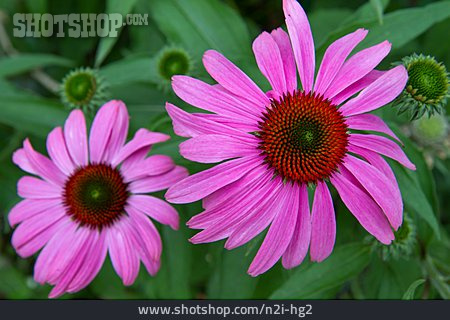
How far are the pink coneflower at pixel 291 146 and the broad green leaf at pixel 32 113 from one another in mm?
647

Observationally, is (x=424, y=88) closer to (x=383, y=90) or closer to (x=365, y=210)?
(x=383, y=90)

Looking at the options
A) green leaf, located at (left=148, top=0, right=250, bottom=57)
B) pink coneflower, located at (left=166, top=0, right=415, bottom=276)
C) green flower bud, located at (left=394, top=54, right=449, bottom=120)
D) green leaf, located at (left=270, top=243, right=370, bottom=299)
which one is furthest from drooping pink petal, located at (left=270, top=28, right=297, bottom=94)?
green leaf, located at (left=270, top=243, right=370, bottom=299)

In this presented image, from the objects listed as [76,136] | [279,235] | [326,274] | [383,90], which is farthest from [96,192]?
[383,90]

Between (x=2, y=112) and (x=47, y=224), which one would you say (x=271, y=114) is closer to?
(x=47, y=224)

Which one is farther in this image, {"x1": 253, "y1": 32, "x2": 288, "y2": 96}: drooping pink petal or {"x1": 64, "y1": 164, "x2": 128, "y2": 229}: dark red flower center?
{"x1": 64, "y1": 164, "x2": 128, "y2": 229}: dark red flower center

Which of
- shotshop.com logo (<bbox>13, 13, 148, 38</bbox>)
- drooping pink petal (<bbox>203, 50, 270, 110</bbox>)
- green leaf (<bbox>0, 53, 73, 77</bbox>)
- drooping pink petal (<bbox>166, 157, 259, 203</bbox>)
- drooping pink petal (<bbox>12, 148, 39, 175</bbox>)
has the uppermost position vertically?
shotshop.com logo (<bbox>13, 13, 148, 38</bbox>)

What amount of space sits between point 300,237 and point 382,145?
27cm

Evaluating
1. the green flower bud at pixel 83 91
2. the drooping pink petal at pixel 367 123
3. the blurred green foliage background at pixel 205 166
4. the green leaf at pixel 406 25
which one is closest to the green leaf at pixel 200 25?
the blurred green foliage background at pixel 205 166

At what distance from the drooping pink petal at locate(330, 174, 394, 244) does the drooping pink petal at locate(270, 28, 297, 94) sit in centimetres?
23

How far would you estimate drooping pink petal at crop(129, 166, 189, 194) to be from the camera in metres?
1.25

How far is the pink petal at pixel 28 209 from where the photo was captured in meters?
1.33

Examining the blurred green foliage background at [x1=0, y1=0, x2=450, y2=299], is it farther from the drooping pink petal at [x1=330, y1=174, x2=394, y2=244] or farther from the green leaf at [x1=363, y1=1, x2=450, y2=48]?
the drooping pink petal at [x1=330, y1=174, x2=394, y2=244]

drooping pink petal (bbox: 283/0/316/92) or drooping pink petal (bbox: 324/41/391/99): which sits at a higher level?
drooping pink petal (bbox: 283/0/316/92)

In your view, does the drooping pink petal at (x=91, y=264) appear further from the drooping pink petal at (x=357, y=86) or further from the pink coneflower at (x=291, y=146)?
the drooping pink petal at (x=357, y=86)
